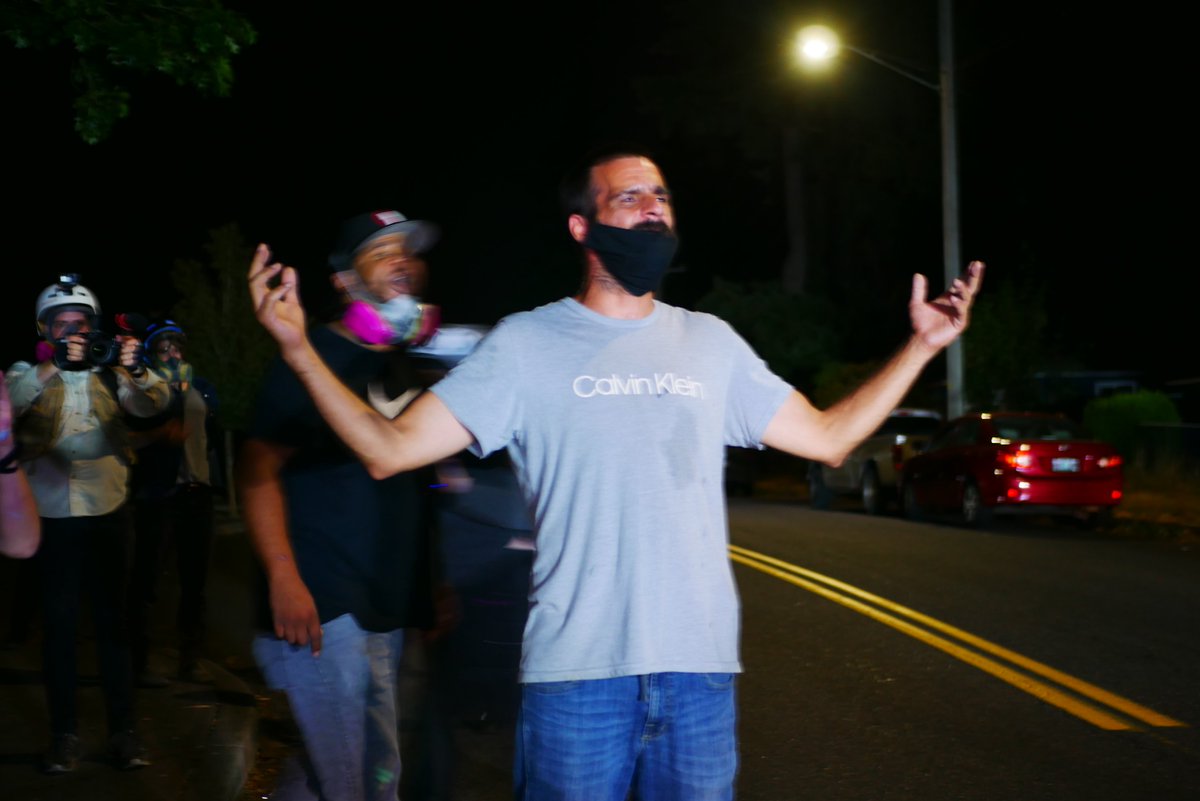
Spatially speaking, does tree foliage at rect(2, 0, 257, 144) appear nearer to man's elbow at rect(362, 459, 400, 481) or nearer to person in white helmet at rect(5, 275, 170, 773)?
person in white helmet at rect(5, 275, 170, 773)

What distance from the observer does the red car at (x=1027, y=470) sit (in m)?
17.8

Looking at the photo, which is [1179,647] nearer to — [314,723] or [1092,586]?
[1092,586]

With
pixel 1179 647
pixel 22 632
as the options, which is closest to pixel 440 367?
pixel 22 632

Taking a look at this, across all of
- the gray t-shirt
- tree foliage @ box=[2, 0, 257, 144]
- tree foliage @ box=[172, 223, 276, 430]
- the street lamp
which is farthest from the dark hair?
tree foliage @ box=[172, 223, 276, 430]

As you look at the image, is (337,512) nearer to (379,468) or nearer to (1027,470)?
(379,468)

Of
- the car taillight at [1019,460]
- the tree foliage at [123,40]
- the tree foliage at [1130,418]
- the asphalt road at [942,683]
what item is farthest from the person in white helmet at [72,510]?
the tree foliage at [1130,418]

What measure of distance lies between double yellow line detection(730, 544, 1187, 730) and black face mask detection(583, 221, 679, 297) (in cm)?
493

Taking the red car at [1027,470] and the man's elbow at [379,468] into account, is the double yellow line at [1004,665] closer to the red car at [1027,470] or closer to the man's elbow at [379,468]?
the man's elbow at [379,468]

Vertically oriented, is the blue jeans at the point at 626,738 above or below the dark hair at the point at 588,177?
below

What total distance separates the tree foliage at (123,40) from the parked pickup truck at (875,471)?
551 inches

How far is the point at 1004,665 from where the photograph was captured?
898cm

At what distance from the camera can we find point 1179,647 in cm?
951

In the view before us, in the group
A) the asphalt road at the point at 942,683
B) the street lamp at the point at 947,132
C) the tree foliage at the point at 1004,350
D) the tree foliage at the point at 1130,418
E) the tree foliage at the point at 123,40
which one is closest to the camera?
the asphalt road at the point at 942,683

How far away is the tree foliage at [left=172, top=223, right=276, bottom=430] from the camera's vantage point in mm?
24750
